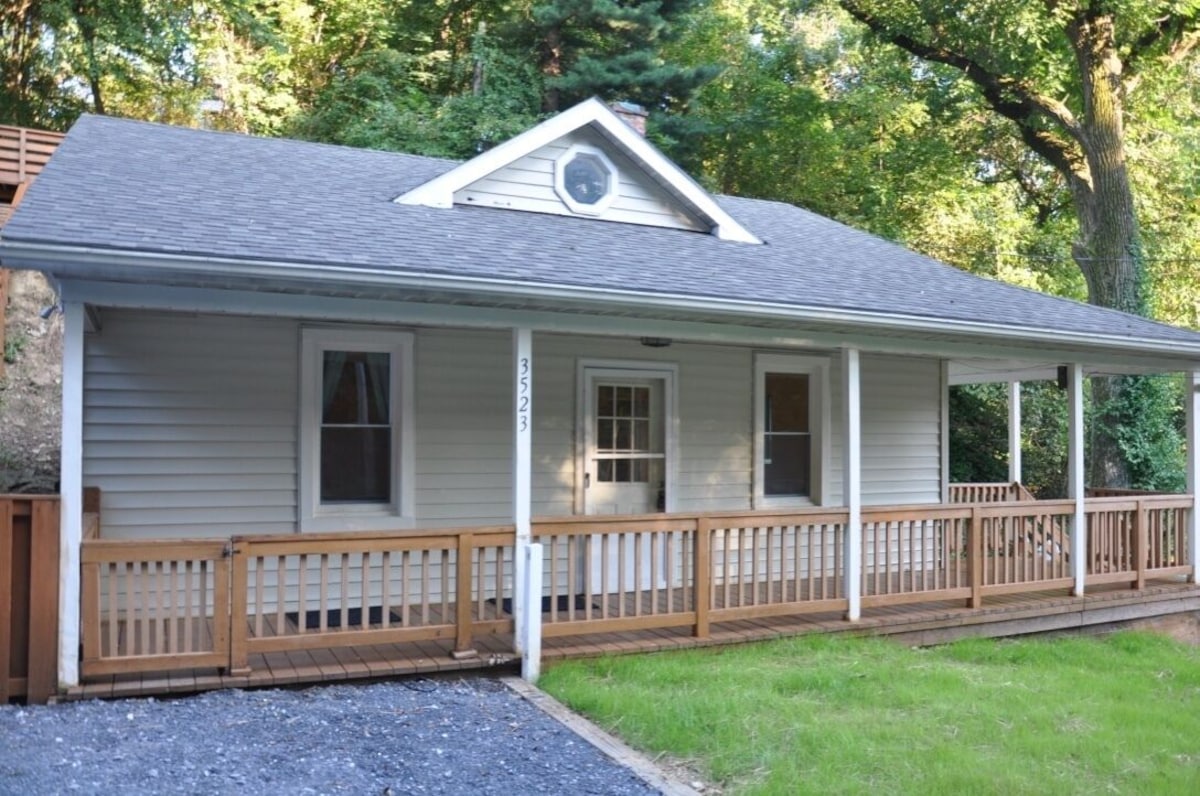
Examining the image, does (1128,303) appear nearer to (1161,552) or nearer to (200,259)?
(1161,552)

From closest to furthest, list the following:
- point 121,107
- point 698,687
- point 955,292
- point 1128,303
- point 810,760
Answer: point 810,760, point 698,687, point 955,292, point 1128,303, point 121,107

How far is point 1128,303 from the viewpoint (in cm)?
1576

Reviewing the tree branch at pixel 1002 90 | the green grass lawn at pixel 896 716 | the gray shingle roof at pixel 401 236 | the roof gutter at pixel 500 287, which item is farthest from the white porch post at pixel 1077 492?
the tree branch at pixel 1002 90

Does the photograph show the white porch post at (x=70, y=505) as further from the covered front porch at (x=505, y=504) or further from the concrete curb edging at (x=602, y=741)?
the concrete curb edging at (x=602, y=741)

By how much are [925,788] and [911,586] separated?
4.01m

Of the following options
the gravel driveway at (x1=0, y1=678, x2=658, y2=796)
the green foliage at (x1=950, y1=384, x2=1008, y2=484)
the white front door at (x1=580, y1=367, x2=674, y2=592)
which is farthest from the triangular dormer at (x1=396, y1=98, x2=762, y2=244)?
the green foliage at (x1=950, y1=384, x2=1008, y2=484)

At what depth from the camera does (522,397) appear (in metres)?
6.83

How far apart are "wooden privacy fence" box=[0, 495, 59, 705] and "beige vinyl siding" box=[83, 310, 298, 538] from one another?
169cm

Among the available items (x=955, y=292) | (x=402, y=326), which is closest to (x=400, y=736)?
(x=402, y=326)

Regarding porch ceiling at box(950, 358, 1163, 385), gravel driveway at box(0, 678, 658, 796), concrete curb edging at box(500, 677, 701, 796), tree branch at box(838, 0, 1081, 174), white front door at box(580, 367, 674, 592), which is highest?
tree branch at box(838, 0, 1081, 174)

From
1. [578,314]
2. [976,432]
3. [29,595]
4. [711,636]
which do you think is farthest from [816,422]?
[976,432]

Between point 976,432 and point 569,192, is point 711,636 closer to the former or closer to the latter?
point 569,192

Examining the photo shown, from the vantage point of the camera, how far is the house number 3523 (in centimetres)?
682

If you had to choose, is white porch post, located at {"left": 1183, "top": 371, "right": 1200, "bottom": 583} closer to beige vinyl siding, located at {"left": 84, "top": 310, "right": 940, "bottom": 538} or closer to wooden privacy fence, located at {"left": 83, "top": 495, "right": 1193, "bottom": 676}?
wooden privacy fence, located at {"left": 83, "top": 495, "right": 1193, "bottom": 676}
